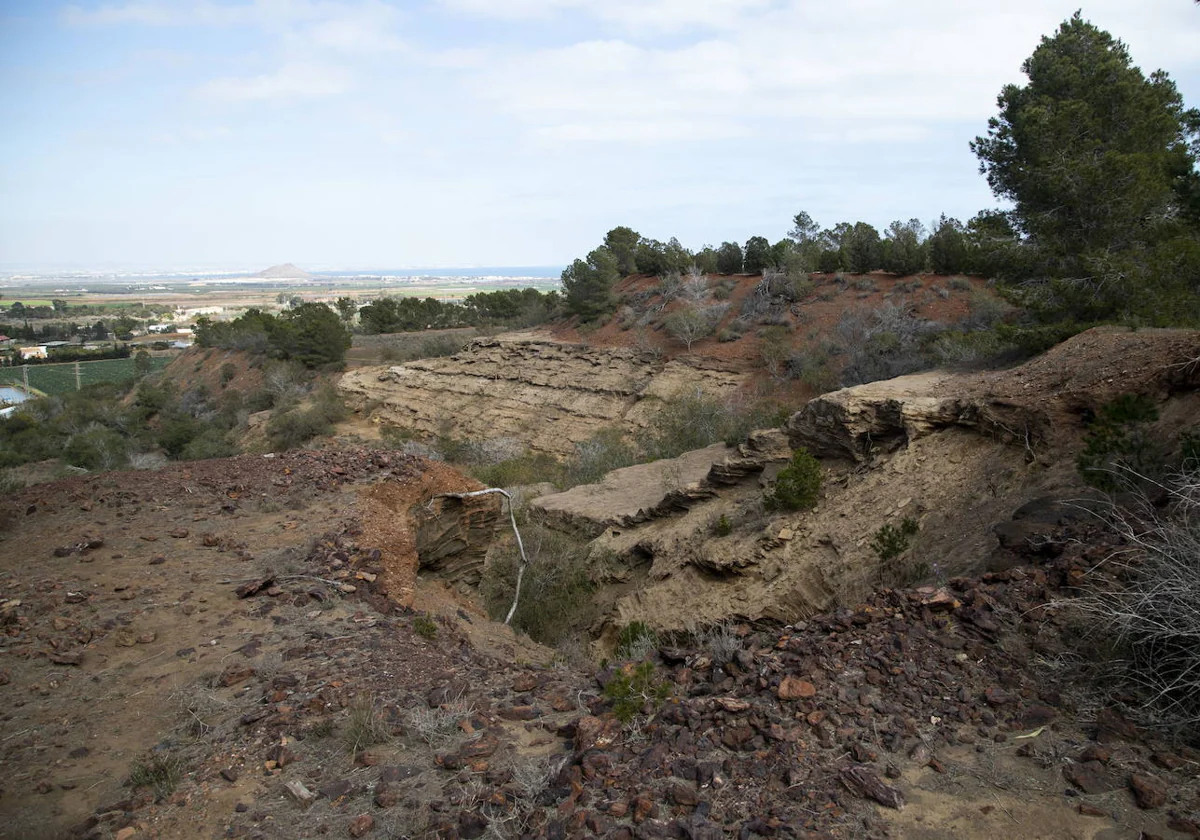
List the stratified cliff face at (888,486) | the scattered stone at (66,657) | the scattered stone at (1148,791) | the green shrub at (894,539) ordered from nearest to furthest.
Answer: the scattered stone at (1148,791)
the scattered stone at (66,657)
the stratified cliff face at (888,486)
the green shrub at (894,539)

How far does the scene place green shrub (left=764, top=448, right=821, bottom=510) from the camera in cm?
961

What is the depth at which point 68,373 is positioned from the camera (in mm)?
43969

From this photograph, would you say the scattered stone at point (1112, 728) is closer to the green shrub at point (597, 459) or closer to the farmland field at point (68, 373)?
the green shrub at point (597, 459)

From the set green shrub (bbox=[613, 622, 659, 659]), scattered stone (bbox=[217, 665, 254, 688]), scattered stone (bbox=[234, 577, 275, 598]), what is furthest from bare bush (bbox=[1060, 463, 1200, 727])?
scattered stone (bbox=[234, 577, 275, 598])

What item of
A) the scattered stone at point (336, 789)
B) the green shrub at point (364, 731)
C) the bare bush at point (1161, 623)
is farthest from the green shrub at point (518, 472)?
the bare bush at point (1161, 623)

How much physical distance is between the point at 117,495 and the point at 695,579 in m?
7.61

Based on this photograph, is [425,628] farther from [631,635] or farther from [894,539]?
[894,539]

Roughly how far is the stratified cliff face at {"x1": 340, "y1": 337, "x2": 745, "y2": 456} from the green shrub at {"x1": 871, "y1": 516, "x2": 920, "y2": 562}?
14942 mm

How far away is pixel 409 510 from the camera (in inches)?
336

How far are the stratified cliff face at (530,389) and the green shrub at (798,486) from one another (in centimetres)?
1298

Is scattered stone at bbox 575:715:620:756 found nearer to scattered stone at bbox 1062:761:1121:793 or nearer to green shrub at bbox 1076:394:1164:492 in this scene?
scattered stone at bbox 1062:761:1121:793

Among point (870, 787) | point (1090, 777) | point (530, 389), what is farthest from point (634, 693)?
point (530, 389)

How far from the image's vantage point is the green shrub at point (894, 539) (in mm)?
7688

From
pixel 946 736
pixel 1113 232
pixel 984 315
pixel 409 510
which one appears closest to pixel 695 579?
pixel 409 510
